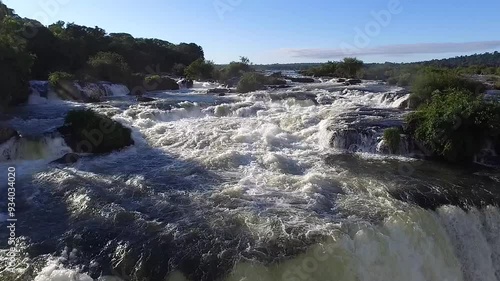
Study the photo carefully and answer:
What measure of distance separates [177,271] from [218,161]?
7296 millimetres

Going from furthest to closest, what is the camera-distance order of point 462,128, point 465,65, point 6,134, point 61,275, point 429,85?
point 465,65 → point 429,85 → point 6,134 → point 462,128 → point 61,275

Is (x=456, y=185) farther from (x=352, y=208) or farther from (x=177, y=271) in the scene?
(x=177, y=271)

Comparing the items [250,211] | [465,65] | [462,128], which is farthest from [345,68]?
[465,65]

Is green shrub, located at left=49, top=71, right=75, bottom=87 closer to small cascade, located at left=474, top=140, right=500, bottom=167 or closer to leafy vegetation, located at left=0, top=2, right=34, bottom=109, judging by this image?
leafy vegetation, located at left=0, top=2, right=34, bottom=109

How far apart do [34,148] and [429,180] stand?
14793 mm

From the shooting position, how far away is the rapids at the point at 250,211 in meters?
8.98

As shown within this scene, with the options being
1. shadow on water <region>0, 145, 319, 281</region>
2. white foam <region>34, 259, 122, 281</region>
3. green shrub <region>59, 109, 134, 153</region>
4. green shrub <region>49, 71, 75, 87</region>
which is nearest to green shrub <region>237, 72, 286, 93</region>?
green shrub <region>49, 71, 75, 87</region>

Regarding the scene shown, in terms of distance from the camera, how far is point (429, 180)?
13.7 meters

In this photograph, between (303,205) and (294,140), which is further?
(294,140)

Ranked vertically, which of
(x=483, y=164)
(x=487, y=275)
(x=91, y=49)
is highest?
(x=91, y=49)

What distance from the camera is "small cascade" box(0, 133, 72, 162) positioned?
1620 cm

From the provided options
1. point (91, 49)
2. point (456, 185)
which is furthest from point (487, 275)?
point (91, 49)

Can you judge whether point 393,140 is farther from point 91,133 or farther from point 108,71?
point 108,71

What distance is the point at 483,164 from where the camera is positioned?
51.6ft
